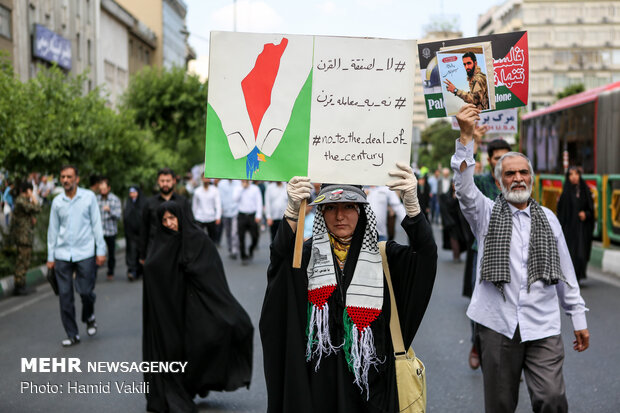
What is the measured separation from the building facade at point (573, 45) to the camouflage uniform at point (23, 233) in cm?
9606

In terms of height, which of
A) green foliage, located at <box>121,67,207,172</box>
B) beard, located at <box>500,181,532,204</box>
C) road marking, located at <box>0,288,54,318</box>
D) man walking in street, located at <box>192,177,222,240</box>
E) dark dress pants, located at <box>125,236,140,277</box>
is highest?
green foliage, located at <box>121,67,207,172</box>

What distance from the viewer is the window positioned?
32.4 meters

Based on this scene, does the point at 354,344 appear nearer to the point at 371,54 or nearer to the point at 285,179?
the point at 285,179

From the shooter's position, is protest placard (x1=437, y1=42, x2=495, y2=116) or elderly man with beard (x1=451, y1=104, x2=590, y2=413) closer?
protest placard (x1=437, y1=42, x2=495, y2=116)

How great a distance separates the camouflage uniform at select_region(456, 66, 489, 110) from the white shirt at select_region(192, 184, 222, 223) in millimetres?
12891

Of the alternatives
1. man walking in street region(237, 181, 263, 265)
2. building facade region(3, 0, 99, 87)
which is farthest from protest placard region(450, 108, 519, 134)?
building facade region(3, 0, 99, 87)

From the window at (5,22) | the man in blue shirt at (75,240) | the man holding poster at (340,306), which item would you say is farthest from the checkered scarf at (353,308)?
the window at (5,22)

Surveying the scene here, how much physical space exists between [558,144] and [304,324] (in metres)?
19.1

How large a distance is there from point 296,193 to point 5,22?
3261cm

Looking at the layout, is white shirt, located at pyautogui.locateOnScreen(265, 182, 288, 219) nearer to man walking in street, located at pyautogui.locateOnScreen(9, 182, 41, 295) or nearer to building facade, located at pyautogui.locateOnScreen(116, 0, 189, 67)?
man walking in street, located at pyautogui.locateOnScreen(9, 182, 41, 295)

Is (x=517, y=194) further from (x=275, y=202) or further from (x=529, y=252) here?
(x=275, y=202)

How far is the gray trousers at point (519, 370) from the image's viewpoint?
4251 mm

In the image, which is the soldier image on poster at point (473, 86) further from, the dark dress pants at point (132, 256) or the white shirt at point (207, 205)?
the white shirt at point (207, 205)

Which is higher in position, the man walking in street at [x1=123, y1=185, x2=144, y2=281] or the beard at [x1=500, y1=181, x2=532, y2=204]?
the beard at [x1=500, y1=181, x2=532, y2=204]
